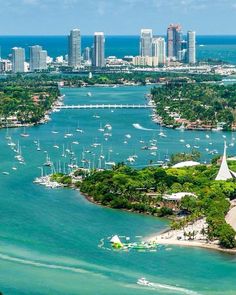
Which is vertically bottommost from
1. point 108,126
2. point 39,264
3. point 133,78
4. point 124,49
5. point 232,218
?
point 39,264

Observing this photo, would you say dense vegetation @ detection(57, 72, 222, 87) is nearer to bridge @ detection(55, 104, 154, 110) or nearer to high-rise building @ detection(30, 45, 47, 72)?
high-rise building @ detection(30, 45, 47, 72)

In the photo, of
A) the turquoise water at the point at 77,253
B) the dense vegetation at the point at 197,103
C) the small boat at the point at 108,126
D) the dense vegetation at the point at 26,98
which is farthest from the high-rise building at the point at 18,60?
the turquoise water at the point at 77,253

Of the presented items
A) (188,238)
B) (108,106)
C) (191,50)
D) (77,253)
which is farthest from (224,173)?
(191,50)

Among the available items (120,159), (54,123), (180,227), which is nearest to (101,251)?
(180,227)

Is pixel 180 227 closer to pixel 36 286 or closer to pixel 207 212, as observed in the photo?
pixel 207 212

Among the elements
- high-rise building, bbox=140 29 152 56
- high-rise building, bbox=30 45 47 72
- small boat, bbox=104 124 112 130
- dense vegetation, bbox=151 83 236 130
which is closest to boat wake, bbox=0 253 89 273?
small boat, bbox=104 124 112 130

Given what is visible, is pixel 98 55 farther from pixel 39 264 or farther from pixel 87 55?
pixel 39 264
